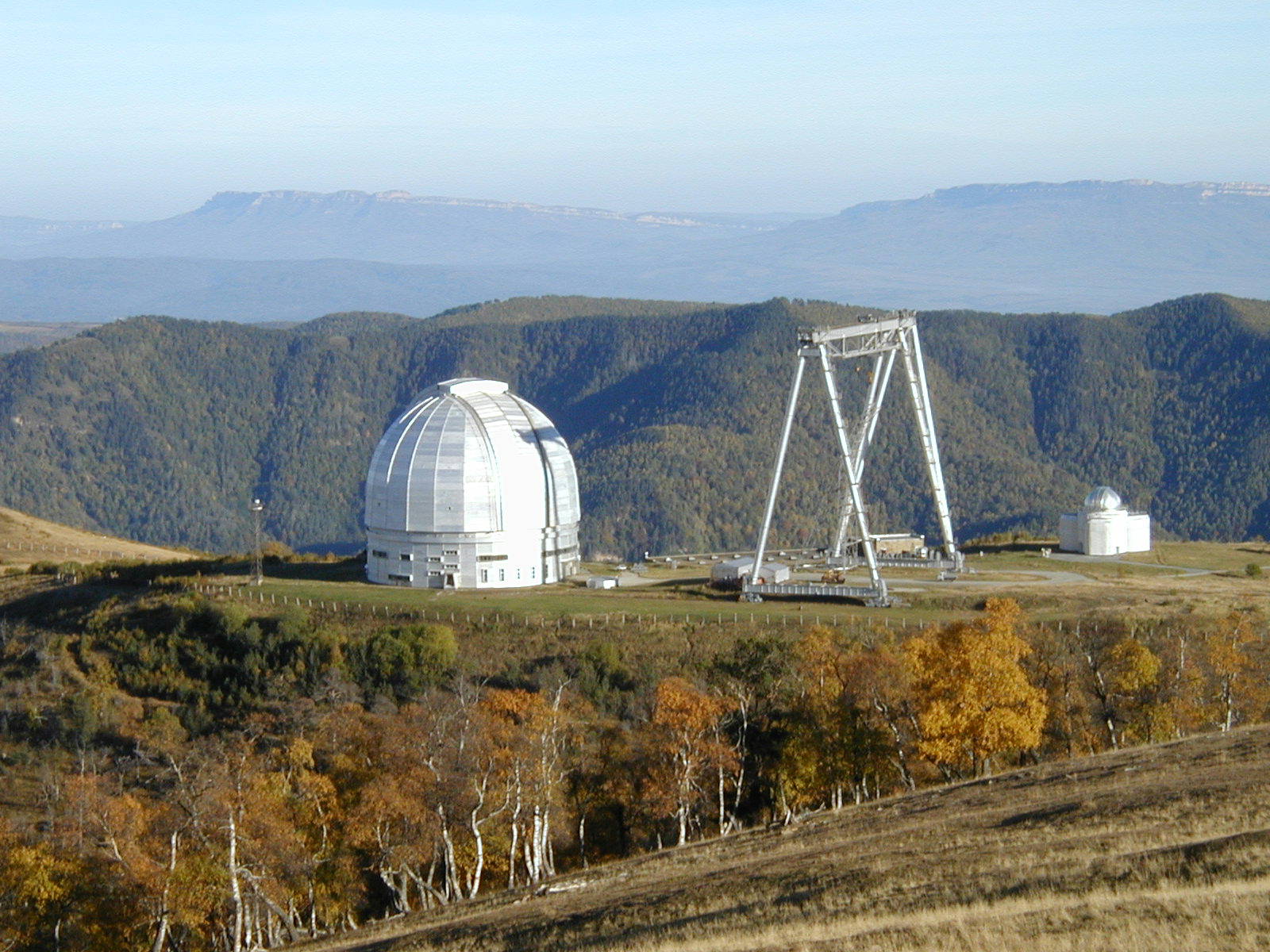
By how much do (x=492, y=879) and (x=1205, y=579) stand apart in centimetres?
3947

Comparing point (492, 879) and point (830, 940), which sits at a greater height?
point (830, 940)

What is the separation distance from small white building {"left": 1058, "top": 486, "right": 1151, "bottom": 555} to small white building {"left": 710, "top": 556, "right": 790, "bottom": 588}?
52.8 ft

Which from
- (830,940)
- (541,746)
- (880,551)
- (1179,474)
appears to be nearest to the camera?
(830,940)

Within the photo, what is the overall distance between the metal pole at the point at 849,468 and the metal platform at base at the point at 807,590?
2.13 feet

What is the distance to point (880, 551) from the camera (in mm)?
83875

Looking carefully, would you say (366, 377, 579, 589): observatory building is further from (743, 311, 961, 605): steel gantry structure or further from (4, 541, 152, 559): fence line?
(4, 541, 152, 559): fence line

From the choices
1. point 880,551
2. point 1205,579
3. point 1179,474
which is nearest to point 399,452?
point 880,551

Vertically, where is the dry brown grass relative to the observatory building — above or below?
below

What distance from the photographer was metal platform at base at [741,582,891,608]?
69.9 meters

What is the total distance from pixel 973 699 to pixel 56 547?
7061 cm

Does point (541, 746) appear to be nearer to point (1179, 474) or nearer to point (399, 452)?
point (399, 452)

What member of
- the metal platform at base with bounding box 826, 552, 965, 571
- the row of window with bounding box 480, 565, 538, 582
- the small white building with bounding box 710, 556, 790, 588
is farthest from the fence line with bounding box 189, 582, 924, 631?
the metal platform at base with bounding box 826, 552, 965, 571

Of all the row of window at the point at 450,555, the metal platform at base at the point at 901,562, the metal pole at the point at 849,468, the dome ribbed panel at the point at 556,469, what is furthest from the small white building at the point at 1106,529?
the row of window at the point at 450,555

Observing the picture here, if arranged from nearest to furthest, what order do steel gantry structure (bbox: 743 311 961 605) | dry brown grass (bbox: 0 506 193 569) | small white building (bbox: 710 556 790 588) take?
steel gantry structure (bbox: 743 311 961 605), small white building (bbox: 710 556 790 588), dry brown grass (bbox: 0 506 193 569)
